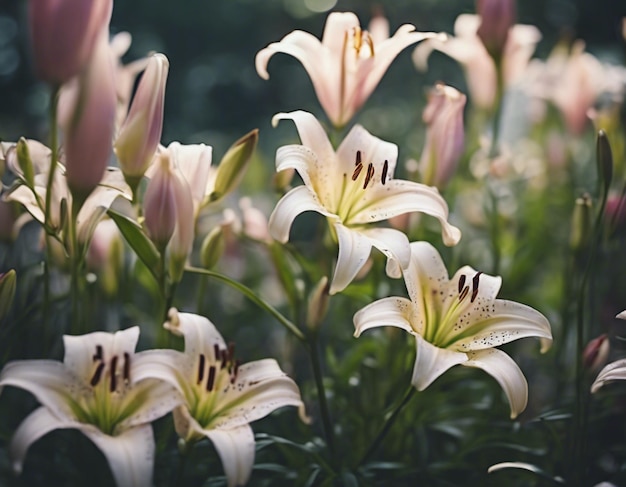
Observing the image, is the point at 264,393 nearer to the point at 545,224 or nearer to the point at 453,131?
the point at 453,131

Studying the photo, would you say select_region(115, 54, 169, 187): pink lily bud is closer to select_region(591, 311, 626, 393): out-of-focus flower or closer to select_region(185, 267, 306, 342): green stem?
select_region(185, 267, 306, 342): green stem

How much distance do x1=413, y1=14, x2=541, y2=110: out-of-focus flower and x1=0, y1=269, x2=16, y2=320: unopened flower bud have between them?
44 centimetres

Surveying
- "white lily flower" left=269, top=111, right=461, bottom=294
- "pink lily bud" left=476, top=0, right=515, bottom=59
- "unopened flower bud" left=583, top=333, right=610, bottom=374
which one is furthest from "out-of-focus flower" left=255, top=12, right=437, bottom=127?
"unopened flower bud" left=583, top=333, right=610, bottom=374

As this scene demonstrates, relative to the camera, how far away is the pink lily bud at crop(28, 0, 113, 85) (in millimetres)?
388

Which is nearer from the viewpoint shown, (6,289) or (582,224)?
(6,289)

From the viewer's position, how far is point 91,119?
0.41 meters

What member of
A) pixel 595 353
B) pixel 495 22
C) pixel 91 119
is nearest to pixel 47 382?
pixel 91 119

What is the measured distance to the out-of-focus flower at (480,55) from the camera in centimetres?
78

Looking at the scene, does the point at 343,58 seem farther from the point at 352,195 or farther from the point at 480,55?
the point at 480,55

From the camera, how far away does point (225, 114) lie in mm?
2244

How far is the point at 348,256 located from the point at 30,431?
20 cm

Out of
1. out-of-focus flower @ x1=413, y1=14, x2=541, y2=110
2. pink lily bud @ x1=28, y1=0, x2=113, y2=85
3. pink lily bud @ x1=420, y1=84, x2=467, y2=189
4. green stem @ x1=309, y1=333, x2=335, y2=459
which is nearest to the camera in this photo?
pink lily bud @ x1=28, y1=0, x2=113, y2=85

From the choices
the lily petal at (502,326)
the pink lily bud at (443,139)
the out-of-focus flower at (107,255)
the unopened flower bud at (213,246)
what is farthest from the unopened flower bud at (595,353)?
the out-of-focus flower at (107,255)

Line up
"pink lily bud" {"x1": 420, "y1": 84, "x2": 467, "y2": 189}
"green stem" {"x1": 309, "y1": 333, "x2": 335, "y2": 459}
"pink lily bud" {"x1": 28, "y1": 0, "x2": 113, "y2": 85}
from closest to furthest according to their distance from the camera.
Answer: "pink lily bud" {"x1": 28, "y1": 0, "x2": 113, "y2": 85}
"green stem" {"x1": 309, "y1": 333, "x2": 335, "y2": 459}
"pink lily bud" {"x1": 420, "y1": 84, "x2": 467, "y2": 189}
